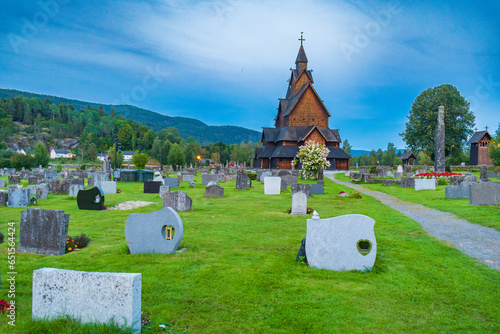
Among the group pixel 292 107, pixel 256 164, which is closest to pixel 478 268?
pixel 292 107

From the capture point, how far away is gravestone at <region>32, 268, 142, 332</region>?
3562 mm

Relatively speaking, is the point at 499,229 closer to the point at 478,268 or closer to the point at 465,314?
the point at 478,268

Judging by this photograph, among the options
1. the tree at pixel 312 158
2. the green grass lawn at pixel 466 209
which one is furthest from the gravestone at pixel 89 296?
the tree at pixel 312 158

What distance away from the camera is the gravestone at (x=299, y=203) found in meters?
12.5

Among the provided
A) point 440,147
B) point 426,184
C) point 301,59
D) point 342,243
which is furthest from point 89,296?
point 301,59

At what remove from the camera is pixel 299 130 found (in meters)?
58.0

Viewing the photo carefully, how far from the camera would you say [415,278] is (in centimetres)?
573

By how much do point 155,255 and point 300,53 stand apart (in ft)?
202

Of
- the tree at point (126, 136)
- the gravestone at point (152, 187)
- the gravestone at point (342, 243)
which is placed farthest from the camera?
→ the tree at point (126, 136)

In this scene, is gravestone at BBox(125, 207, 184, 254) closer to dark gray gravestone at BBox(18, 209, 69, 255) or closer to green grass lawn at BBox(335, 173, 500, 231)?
dark gray gravestone at BBox(18, 209, 69, 255)

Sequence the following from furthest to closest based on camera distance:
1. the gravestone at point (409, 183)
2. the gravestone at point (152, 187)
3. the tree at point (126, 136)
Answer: the tree at point (126, 136)
the gravestone at point (409, 183)
the gravestone at point (152, 187)

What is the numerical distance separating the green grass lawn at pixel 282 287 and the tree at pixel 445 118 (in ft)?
183

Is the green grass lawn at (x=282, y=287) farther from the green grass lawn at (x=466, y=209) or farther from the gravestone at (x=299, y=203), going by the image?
the green grass lawn at (x=466, y=209)

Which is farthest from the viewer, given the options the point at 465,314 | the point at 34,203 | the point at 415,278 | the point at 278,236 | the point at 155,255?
the point at 34,203
